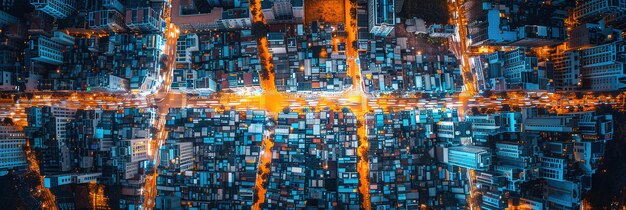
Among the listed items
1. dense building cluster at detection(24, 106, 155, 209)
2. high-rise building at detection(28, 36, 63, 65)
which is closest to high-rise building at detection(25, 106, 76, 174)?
dense building cluster at detection(24, 106, 155, 209)

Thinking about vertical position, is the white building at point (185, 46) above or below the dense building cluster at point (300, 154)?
above

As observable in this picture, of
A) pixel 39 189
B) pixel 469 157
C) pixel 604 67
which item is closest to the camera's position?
pixel 469 157

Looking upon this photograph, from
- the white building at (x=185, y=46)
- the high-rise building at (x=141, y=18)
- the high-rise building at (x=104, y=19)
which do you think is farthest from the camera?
the white building at (x=185, y=46)

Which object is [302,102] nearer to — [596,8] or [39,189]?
[39,189]

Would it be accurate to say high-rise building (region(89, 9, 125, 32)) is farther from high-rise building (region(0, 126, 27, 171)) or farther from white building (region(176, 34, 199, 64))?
high-rise building (region(0, 126, 27, 171))

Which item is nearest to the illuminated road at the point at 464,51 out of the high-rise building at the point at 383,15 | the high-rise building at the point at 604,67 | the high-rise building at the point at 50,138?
the high-rise building at the point at 383,15

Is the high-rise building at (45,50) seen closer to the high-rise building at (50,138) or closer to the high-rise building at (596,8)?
the high-rise building at (50,138)

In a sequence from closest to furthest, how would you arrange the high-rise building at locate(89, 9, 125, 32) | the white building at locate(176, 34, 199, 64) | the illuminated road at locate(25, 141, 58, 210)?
the high-rise building at locate(89, 9, 125, 32) < the white building at locate(176, 34, 199, 64) < the illuminated road at locate(25, 141, 58, 210)

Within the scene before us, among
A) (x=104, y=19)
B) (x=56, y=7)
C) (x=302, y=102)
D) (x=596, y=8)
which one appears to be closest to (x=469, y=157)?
(x=302, y=102)

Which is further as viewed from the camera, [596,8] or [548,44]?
[548,44]
